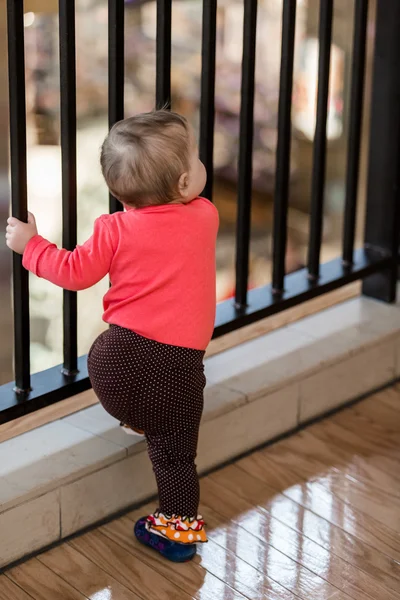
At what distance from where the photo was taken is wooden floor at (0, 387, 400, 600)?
1.48 meters

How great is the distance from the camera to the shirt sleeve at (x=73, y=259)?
54.5 inches

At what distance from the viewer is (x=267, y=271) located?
3.58 meters

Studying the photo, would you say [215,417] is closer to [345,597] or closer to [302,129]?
[345,597]

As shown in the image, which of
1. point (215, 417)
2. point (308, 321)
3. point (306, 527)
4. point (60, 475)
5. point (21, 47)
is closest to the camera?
point (21, 47)

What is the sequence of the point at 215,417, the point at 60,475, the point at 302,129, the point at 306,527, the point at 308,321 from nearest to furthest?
the point at 60,475
the point at 306,527
the point at 215,417
the point at 308,321
the point at 302,129

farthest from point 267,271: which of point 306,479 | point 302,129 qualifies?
point 306,479

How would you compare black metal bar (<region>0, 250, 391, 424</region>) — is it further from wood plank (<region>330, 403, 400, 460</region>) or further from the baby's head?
the baby's head

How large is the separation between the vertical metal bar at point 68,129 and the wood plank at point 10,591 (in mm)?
429

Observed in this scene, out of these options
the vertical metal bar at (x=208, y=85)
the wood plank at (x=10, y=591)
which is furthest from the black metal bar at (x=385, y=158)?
the wood plank at (x=10, y=591)

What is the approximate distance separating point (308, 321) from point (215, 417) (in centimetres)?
50

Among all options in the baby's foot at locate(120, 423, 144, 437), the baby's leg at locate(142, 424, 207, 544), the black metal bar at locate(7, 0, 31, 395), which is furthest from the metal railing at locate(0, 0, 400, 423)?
the baby's leg at locate(142, 424, 207, 544)

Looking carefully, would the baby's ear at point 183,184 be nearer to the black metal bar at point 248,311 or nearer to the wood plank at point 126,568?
the black metal bar at point 248,311

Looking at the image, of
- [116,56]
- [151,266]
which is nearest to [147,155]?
[151,266]

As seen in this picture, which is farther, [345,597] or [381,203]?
[381,203]
